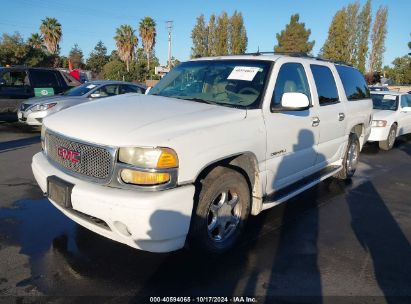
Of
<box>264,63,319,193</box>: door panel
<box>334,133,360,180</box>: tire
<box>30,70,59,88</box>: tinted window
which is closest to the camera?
<box>264,63,319,193</box>: door panel

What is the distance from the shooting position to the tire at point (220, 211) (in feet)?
10.5

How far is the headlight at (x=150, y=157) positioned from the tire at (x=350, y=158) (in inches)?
159

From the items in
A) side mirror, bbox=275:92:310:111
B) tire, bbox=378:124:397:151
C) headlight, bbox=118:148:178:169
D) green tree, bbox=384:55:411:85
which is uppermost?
green tree, bbox=384:55:411:85

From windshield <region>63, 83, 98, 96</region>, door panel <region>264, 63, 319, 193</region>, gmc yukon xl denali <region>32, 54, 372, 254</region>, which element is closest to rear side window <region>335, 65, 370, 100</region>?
gmc yukon xl denali <region>32, 54, 372, 254</region>

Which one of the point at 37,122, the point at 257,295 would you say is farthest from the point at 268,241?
the point at 37,122

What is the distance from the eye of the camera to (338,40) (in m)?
48.2

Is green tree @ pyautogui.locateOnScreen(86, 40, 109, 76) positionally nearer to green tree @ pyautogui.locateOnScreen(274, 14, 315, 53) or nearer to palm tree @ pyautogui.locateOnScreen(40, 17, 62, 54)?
palm tree @ pyautogui.locateOnScreen(40, 17, 62, 54)

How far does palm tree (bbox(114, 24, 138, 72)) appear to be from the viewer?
55.7m

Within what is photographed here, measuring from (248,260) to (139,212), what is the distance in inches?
52.5

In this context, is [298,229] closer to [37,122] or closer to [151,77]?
[37,122]

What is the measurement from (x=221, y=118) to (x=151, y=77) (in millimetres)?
48878

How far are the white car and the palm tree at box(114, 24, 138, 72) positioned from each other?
159 feet

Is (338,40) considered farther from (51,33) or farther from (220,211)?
(220,211)

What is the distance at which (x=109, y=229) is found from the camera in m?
3.05
